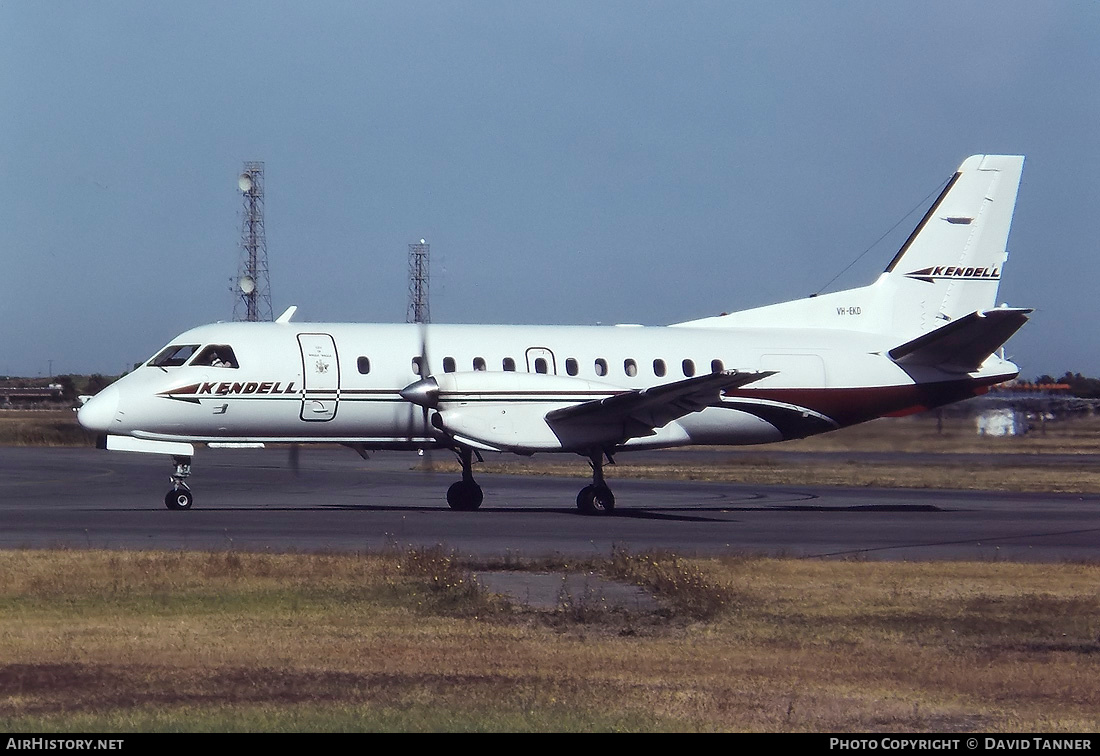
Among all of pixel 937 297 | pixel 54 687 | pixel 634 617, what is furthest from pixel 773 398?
pixel 54 687

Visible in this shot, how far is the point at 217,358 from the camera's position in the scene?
24375 millimetres

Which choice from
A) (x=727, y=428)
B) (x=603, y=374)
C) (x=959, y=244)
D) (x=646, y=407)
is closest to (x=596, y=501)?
(x=646, y=407)

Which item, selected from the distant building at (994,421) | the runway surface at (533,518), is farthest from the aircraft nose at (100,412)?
the distant building at (994,421)

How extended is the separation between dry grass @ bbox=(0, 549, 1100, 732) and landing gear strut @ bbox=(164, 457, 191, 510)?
7442 mm

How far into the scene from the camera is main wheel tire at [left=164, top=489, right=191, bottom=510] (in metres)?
23.9

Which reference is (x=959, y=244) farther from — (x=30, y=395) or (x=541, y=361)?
(x=30, y=395)

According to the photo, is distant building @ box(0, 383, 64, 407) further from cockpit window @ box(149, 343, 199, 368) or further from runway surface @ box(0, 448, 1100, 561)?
cockpit window @ box(149, 343, 199, 368)

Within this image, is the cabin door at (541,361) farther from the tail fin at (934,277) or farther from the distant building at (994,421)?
the distant building at (994,421)

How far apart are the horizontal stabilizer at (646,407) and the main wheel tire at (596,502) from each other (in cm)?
108

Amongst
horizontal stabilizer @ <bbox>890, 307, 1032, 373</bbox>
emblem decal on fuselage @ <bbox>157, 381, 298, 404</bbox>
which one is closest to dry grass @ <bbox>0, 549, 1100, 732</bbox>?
emblem decal on fuselage @ <bbox>157, 381, 298, 404</bbox>

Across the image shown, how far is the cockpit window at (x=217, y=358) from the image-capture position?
2430 centimetres

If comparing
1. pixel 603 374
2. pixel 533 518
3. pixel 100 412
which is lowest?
pixel 533 518

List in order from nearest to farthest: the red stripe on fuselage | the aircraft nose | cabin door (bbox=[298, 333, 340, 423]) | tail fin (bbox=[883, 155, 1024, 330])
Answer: the aircraft nose, cabin door (bbox=[298, 333, 340, 423]), the red stripe on fuselage, tail fin (bbox=[883, 155, 1024, 330])

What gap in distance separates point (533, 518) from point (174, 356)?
7.26 meters
